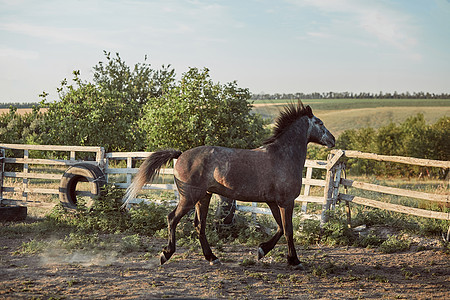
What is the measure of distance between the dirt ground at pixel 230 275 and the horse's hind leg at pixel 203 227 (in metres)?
0.15

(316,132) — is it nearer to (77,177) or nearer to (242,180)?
(242,180)

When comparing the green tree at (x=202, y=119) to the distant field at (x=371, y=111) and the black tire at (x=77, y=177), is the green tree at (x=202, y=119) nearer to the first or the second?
the black tire at (x=77, y=177)

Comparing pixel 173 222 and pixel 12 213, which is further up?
pixel 173 222

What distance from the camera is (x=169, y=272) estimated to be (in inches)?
222

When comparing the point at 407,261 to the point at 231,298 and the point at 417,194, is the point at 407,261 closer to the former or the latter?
the point at 417,194

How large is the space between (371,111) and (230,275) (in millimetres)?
72075

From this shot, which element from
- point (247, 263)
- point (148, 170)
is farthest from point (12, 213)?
point (247, 263)

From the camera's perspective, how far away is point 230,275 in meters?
5.55

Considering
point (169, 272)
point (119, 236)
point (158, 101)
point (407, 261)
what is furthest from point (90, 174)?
point (158, 101)

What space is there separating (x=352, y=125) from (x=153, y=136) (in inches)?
2092

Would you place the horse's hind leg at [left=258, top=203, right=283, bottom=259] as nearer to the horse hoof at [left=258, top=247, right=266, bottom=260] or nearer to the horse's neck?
the horse hoof at [left=258, top=247, right=266, bottom=260]

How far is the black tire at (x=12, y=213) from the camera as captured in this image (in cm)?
947

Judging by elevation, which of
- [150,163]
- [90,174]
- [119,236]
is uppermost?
[150,163]

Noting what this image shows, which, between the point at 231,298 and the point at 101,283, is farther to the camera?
the point at 101,283
